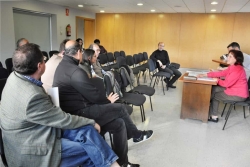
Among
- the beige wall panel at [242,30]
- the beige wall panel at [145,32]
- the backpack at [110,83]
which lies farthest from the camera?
the beige wall panel at [145,32]

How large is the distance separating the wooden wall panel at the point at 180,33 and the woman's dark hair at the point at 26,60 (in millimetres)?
9167

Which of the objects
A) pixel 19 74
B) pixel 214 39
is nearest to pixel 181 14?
pixel 214 39

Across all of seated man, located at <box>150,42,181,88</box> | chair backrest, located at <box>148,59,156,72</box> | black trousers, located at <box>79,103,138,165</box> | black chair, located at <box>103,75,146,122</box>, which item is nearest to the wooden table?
black chair, located at <box>103,75,146,122</box>

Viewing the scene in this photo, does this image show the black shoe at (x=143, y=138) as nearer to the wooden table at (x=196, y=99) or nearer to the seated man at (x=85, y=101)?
the seated man at (x=85, y=101)

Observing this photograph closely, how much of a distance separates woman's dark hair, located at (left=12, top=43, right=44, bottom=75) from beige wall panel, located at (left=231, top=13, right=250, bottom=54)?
9518 mm

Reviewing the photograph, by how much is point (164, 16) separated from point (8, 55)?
6.70 metres

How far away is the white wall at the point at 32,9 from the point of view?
581 centimetres

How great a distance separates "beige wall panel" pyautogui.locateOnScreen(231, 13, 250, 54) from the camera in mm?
8914

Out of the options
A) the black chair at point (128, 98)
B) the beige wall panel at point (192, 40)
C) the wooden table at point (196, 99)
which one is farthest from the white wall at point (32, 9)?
the wooden table at point (196, 99)

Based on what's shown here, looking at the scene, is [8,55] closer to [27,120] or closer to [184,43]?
[27,120]

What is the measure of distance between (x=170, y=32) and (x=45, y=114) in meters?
9.31

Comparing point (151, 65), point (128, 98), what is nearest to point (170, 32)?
point (151, 65)

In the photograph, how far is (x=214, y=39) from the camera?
372 inches

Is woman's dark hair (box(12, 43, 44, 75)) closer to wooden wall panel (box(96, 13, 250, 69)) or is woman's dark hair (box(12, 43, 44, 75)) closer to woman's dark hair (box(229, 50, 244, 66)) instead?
woman's dark hair (box(229, 50, 244, 66))
